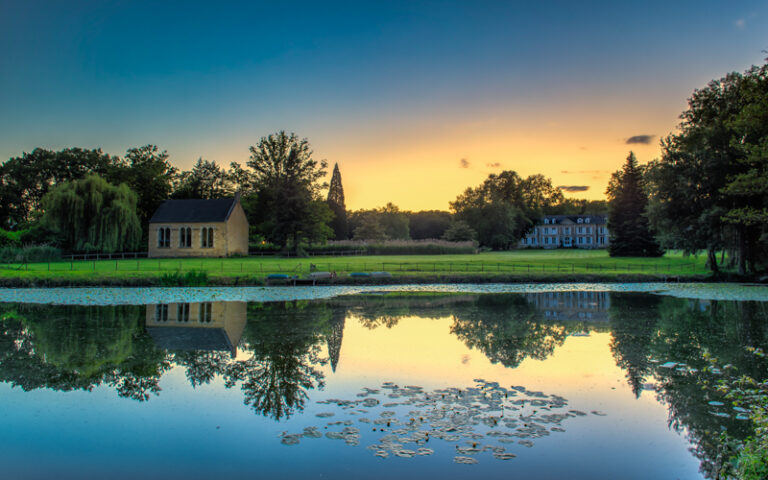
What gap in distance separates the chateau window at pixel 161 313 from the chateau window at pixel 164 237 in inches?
1505

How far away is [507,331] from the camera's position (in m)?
15.2

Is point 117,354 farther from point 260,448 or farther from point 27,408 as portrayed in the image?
point 260,448

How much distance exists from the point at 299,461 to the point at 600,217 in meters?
122

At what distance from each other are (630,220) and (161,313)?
5549 cm

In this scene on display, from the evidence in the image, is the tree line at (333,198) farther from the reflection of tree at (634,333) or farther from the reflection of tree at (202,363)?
the reflection of tree at (202,363)

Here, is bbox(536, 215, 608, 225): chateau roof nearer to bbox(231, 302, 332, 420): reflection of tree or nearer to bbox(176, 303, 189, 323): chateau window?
bbox(176, 303, 189, 323): chateau window

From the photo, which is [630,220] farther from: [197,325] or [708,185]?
[197,325]

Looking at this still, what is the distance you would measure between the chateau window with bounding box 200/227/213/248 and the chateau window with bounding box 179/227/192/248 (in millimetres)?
1361

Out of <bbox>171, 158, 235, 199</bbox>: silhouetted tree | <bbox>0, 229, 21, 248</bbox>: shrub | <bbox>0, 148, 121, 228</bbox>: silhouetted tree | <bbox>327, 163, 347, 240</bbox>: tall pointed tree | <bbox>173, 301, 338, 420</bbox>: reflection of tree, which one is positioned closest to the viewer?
<bbox>173, 301, 338, 420</bbox>: reflection of tree

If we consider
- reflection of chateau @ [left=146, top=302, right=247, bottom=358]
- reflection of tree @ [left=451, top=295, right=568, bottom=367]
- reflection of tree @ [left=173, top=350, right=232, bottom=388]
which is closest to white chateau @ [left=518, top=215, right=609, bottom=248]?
reflection of tree @ [left=451, top=295, right=568, bottom=367]

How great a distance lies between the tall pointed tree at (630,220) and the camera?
59.5 meters

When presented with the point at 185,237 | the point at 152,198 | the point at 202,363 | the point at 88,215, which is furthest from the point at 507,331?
the point at 152,198

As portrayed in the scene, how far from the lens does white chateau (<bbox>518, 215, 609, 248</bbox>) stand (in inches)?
4543

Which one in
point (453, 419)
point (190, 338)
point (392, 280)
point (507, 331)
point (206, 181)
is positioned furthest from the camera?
point (206, 181)
